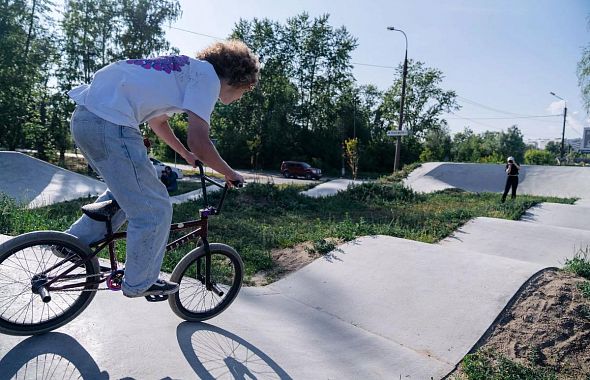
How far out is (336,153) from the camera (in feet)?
153

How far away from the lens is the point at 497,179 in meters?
22.2

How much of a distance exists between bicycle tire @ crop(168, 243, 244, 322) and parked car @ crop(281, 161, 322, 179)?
31.0 m

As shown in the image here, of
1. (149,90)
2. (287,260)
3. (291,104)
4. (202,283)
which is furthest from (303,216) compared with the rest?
(291,104)

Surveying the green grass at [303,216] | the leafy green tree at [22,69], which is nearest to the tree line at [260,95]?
the leafy green tree at [22,69]

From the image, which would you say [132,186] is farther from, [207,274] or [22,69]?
[22,69]

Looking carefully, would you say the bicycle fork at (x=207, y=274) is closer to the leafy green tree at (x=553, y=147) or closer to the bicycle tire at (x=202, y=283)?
the bicycle tire at (x=202, y=283)

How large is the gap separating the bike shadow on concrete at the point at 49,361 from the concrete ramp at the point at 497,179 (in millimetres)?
18074

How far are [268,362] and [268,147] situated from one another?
4394 centimetres

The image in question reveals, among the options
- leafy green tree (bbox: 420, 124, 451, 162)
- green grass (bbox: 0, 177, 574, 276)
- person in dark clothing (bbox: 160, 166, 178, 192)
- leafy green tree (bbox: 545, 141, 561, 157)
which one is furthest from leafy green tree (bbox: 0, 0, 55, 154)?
leafy green tree (bbox: 545, 141, 561, 157)

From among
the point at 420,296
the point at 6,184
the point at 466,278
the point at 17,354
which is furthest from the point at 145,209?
the point at 6,184

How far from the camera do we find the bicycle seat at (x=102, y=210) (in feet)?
8.46

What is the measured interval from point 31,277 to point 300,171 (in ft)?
105

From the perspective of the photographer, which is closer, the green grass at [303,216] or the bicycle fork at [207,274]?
the bicycle fork at [207,274]

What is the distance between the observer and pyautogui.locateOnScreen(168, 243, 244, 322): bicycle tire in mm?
2975
